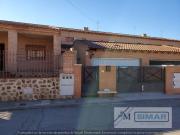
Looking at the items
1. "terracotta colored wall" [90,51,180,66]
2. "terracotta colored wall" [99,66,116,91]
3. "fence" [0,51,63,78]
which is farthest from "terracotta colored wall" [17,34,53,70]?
"terracotta colored wall" [90,51,180,66]

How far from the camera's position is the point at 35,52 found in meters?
18.5

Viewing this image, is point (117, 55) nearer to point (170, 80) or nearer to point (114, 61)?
point (114, 61)

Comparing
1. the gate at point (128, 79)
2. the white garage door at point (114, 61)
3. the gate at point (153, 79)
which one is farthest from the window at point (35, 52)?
the gate at point (153, 79)

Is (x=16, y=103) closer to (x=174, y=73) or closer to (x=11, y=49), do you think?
(x=11, y=49)

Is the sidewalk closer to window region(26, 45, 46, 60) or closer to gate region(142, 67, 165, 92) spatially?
gate region(142, 67, 165, 92)

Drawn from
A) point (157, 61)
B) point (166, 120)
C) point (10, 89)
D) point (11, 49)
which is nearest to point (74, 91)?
point (10, 89)

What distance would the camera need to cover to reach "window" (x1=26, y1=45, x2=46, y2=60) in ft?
59.8

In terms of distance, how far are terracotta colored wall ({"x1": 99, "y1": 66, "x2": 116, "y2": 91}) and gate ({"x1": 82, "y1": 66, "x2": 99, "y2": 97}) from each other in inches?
10.1

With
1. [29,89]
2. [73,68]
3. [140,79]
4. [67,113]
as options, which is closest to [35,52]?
[73,68]

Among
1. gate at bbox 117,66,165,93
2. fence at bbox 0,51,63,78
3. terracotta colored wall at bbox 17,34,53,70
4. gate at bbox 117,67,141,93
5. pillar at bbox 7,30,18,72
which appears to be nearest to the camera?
fence at bbox 0,51,63,78

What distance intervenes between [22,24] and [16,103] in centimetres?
521

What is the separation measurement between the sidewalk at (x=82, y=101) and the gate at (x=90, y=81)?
0.64 metres

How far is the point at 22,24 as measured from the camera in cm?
1497

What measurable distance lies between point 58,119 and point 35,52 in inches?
A: 412
